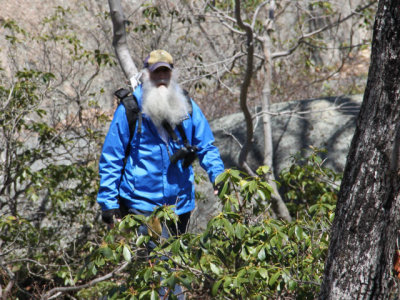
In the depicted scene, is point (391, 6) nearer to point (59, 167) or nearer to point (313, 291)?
point (313, 291)

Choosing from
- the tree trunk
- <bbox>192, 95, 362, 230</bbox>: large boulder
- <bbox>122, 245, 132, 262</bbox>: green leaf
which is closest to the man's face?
<bbox>122, 245, 132, 262</bbox>: green leaf

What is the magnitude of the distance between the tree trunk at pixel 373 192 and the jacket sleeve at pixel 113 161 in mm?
1643

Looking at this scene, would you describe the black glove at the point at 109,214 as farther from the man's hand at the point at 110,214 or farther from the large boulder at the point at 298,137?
the large boulder at the point at 298,137

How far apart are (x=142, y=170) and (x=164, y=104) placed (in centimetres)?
50

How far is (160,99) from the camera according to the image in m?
3.62

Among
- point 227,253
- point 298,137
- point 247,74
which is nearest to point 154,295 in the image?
point 227,253

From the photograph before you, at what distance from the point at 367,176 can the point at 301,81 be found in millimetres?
8032

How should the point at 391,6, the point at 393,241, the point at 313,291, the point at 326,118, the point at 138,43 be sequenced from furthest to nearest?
the point at 138,43
the point at 326,118
the point at 313,291
the point at 393,241
the point at 391,6

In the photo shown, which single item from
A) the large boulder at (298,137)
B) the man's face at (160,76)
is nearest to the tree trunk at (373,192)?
the man's face at (160,76)

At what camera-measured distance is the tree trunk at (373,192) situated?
211cm

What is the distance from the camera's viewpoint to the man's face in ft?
12.1

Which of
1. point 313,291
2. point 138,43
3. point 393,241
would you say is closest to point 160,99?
point 313,291

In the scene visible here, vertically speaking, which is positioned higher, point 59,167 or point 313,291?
point 59,167

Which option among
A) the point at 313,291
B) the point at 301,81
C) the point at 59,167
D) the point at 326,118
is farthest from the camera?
the point at 301,81
